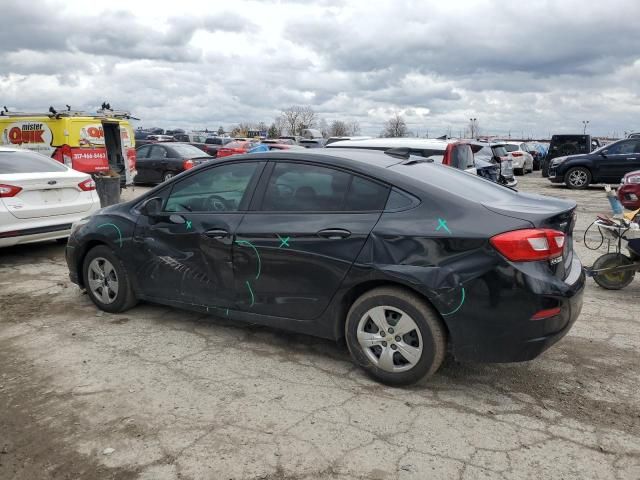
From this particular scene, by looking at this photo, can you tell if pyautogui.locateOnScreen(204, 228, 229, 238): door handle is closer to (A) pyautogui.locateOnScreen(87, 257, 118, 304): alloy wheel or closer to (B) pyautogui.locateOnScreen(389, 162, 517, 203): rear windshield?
(A) pyautogui.locateOnScreen(87, 257, 118, 304): alloy wheel

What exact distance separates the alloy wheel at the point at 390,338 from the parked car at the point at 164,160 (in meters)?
12.8

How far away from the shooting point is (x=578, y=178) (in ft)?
59.8

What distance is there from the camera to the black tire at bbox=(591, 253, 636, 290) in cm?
593

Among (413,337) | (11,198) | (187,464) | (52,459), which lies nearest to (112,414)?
(52,459)

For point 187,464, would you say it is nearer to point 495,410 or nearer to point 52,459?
point 52,459

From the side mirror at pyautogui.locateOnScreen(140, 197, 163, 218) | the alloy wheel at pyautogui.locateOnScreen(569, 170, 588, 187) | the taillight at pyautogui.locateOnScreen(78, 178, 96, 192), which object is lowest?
the alloy wheel at pyautogui.locateOnScreen(569, 170, 588, 187)

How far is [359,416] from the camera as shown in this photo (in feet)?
10.7

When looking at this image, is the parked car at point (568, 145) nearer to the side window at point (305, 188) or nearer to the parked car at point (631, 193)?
the parked car at point (631, 193)

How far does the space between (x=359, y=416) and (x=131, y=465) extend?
1281 millimetres

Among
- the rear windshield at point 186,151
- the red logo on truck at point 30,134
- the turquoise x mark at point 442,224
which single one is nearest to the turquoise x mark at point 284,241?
the turquoise x mark at point 442,224

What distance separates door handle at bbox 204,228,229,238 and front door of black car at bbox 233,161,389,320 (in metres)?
0.13

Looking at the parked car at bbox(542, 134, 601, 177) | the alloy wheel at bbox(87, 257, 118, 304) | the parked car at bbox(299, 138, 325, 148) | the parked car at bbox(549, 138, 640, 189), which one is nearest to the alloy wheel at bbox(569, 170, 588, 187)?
the parked car at bbox(549, 138, 640, 189)

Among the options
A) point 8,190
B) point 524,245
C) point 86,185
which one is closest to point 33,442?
point 524,245

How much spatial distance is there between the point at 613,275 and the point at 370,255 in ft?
12.5
